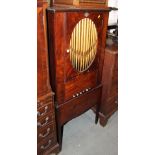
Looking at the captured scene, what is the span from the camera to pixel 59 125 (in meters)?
1.47

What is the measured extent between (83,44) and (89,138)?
951mm

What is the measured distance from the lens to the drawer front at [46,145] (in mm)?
1374

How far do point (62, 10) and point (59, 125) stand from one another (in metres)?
0.89

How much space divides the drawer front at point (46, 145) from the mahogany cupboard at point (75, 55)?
0.27 ft

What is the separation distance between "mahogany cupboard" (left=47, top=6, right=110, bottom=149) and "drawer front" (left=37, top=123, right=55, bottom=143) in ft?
0.26

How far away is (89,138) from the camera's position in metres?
1.77

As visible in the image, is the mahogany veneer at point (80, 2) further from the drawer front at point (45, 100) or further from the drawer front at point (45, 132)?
the drawer front at point (45, 132)

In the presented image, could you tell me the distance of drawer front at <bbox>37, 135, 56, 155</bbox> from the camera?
4.51ft

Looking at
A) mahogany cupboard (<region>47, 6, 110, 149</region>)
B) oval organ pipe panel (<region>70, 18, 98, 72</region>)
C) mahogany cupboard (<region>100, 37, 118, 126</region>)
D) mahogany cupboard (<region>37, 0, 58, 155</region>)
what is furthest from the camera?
mahogany cupboard (<region>100, 37, 118, 126</region>)

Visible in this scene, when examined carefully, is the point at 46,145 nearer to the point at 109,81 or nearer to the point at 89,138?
the point at 89,138

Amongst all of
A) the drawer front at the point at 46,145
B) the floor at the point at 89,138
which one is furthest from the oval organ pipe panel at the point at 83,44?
the floor at the point at 89,138

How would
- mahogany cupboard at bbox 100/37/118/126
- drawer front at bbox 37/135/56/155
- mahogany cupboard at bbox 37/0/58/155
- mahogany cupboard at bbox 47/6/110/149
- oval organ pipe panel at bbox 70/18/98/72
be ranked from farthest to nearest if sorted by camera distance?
mahogany cupboard at bbox 100/37/118/126 → drawer front at bbox 37/135/56/155 → oval organ pipe panel at bbox 70/18/98/72 → mahogany cupboard at bbox 47/6/110/149 → mahogany cupboard at bbox 37/0/58/155

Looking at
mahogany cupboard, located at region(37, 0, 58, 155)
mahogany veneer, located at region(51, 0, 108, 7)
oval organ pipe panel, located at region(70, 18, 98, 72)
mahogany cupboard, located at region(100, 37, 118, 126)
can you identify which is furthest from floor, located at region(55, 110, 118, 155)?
mahogany veneer, located at region(51, 0, 108, 7)

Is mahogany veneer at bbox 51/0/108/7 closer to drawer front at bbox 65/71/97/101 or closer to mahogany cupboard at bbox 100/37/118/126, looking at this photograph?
mahogany cupboard at bbox 100/37/118/126
